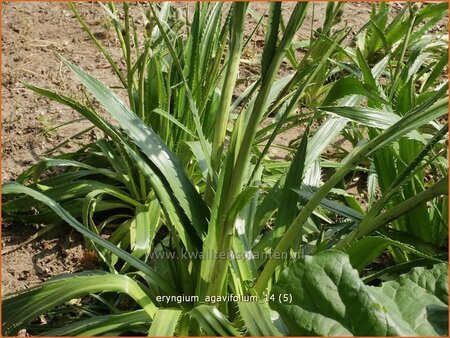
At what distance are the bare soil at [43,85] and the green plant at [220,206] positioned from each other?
11cm

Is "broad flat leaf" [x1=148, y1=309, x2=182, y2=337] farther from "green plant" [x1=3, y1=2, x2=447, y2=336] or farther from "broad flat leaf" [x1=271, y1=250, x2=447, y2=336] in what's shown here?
"broad flat leaf" [x1=271, y1=250, x2=447, y2=336]

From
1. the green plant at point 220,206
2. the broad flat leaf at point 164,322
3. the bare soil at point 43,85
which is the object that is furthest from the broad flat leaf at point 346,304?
the bare soil at point 43,85

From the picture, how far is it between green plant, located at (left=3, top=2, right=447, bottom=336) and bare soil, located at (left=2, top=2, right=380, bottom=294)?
108 mm

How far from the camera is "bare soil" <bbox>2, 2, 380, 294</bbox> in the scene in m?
1.91

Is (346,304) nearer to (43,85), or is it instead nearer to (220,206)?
(220,206)

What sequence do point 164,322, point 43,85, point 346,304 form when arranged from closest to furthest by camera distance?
point 346,304
point 164,322
point 43,85

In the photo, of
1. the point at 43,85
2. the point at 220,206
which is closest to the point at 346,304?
the point at 220,206

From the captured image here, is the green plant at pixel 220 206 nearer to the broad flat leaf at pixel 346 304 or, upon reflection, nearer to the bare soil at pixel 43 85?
the broad flat leaf at pixel 346 304

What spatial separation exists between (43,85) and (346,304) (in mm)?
1726

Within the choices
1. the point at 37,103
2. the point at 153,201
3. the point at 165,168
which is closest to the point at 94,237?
the point at 165,168

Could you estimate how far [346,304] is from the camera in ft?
3.67

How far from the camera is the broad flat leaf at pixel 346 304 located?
1.09m

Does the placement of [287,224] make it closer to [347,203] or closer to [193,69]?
[347,203]

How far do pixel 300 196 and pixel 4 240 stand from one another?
902mm
